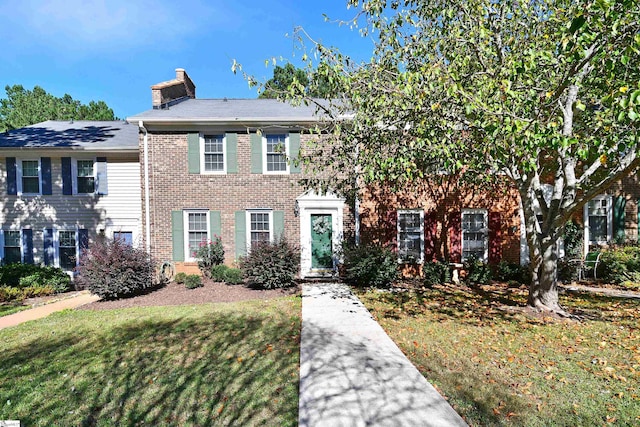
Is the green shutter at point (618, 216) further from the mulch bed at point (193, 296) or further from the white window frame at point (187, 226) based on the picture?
the white window frame at point (187, 226)

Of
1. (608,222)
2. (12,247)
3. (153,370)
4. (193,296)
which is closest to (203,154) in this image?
(193,296)

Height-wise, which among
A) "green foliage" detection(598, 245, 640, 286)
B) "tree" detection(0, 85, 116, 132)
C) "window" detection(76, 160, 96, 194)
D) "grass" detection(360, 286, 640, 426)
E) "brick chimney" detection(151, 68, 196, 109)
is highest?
"tree" detection(0, 85, 116, 132)

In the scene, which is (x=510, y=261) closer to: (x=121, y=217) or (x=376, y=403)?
(x=376, y=403)

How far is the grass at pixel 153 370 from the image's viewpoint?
3.41m

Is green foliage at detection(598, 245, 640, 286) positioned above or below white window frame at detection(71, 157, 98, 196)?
below

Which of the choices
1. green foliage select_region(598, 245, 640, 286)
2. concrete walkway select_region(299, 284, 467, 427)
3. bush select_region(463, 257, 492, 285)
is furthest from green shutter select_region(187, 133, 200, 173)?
green foliage select_region(598, 245, 640, 286)

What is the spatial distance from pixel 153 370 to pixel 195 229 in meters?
7.24

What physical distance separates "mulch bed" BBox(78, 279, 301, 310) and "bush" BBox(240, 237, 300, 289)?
11.9 inches

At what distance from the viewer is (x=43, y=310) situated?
8078 mm

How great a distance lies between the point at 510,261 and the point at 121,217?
46.7ft

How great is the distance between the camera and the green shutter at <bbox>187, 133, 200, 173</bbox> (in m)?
10.9

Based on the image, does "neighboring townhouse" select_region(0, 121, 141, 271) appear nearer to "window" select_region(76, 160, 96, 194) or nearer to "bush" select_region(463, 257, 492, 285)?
"window" select_region(76, 160, 96, 194)

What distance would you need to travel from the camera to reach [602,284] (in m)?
10.0

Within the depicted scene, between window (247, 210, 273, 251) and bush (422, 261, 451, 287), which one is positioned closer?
bush (422, 261, 451, 287)
